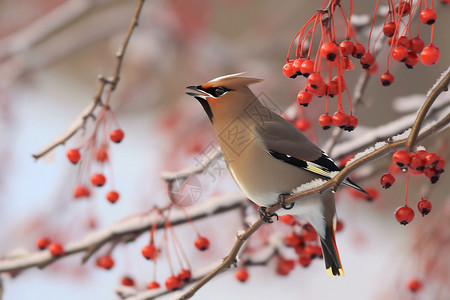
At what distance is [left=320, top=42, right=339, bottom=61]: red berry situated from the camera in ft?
1.91

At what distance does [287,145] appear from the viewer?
889mm

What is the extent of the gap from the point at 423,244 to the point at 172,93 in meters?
2.25

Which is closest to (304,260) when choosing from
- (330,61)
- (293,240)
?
(293,240)

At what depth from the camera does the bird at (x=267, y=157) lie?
831 mm

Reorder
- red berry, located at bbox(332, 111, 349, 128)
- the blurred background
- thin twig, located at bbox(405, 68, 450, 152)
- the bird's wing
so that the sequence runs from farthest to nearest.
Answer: the blurred background
the bird's wing
red berry, located at bbox(332, 111, 349, 128)
thin twig, located at bbox(405, 68, 450, 152)

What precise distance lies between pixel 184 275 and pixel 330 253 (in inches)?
10.4

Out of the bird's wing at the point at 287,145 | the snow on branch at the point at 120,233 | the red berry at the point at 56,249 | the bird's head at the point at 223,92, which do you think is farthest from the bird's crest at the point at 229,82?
the red berry at the point at 56,249

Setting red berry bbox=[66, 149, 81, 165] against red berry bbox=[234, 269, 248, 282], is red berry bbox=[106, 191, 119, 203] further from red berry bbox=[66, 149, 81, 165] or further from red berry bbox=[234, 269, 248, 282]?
red berry bbox=[234, 269, 248, 282]

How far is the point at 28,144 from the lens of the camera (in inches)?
122

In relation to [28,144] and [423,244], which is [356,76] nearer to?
[423,244]

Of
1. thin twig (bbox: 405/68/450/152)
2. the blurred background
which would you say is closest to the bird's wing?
thin twig (bbox: 405/68/450/152)

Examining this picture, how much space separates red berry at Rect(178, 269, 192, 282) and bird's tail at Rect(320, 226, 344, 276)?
248mm

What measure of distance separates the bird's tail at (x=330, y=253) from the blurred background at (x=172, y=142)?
1.39 ft

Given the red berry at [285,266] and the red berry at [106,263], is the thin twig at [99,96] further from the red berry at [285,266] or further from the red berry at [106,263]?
the red berry at [285,266]
